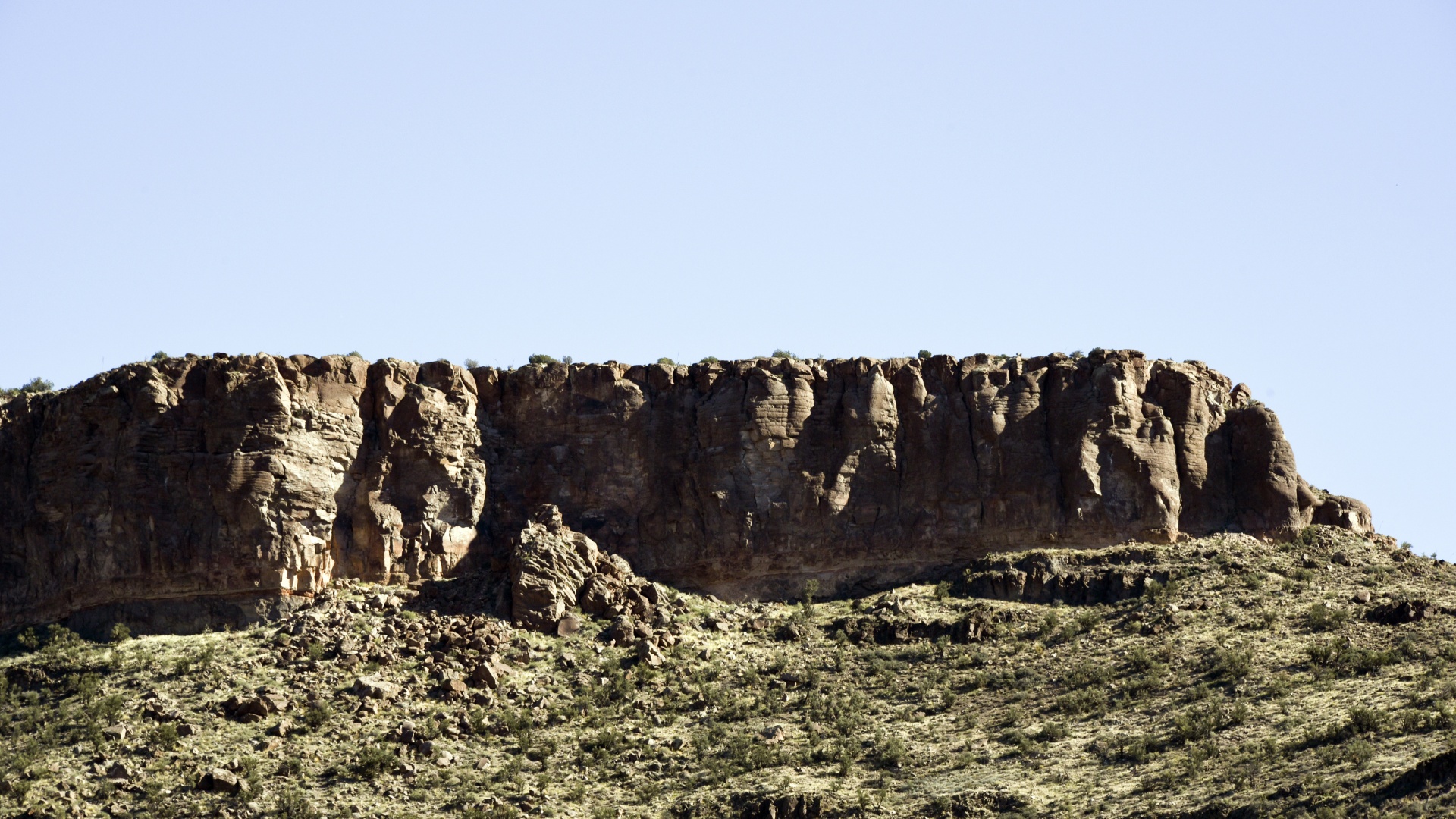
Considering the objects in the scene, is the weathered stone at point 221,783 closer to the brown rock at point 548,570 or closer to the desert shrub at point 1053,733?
the brown rock at point 548,570

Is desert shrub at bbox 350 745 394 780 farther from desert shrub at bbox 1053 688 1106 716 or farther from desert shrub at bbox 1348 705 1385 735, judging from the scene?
desert shrub at bbox 1348 705 1385 735

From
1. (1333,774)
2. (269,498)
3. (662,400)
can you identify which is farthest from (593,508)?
(1333,774)

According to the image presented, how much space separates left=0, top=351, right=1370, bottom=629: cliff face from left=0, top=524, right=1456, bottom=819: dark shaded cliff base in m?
1.34

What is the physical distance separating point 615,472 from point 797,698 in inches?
406

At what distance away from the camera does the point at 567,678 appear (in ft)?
211

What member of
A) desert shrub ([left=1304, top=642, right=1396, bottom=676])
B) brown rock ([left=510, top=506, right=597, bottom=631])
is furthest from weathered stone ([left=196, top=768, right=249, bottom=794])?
desert shrub ([left=1304, top=642, right=1396, bottom=676])

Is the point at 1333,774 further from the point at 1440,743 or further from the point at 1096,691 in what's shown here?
the point at 1096,691

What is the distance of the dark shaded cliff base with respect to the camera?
5716cm

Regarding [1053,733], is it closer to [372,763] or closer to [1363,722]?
[1363,722]

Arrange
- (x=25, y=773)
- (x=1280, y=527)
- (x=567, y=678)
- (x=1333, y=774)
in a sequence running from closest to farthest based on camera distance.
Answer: (x=1333, y=774) → (x=25, y=773) → (x=567, y=678) → (x=1280, y=527)

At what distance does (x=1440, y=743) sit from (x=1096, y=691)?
31.2ft

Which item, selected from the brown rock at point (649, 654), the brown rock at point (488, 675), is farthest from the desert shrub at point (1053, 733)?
the brown rock at point (488, 675)

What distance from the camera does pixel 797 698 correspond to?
2507 inches

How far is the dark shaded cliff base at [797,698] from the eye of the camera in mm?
57156
